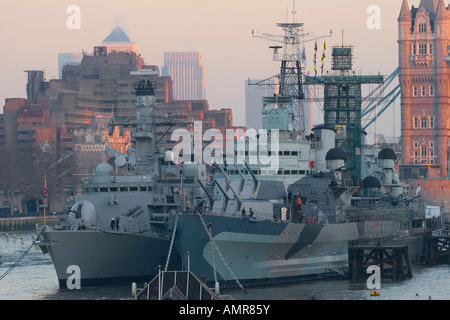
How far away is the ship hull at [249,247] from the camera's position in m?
61.0

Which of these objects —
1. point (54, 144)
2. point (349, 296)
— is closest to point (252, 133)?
point (349, 296)

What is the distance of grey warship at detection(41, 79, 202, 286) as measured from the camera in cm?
6550

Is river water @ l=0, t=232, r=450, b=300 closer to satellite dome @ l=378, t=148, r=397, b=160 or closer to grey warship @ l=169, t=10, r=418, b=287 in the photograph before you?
grey warship @ l=169, t=10, r=418, b=287

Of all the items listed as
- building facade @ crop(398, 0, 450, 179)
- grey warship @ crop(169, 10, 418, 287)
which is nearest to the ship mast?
grey warship @ crop(169, 10, 418, 287)

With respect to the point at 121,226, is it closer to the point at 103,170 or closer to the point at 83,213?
the point at 83,213

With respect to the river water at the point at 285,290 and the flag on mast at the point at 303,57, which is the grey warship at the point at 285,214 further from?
the river water at the point at 285,290

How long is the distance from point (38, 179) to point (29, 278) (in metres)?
92.3

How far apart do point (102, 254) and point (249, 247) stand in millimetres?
9333

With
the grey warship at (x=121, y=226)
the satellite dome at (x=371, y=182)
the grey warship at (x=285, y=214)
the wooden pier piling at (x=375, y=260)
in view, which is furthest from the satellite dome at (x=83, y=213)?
the satellite dome at (x=371, y=182)

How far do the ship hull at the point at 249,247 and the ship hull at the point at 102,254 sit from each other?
15.2 ft

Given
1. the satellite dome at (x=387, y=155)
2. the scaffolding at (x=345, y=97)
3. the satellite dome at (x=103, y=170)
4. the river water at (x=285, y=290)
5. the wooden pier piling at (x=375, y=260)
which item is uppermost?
the scaffolding at (x=345, y=97)

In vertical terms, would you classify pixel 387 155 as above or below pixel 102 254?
above

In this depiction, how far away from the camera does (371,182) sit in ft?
278

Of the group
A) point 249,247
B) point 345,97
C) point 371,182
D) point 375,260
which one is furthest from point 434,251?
point 249,247
